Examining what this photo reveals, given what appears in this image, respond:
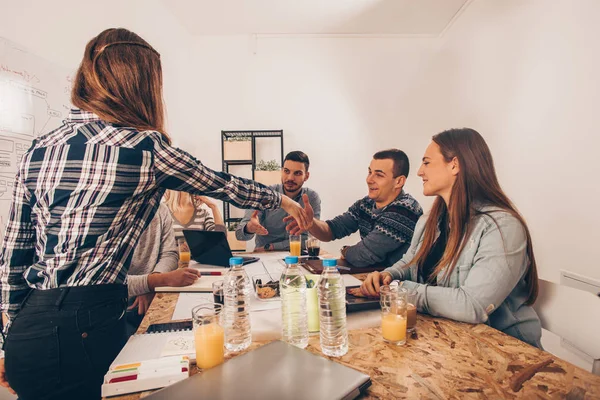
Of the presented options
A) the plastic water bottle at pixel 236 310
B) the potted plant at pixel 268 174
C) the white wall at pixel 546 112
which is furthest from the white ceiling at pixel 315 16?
the plastic water bottle at pixel 236 310

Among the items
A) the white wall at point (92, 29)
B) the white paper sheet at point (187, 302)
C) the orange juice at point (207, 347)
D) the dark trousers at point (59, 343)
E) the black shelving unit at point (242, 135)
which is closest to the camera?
the orange juice at point (207, 347)

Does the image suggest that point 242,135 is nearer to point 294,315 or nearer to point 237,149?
point 237,149

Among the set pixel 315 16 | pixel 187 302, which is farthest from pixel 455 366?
pixel 315 16

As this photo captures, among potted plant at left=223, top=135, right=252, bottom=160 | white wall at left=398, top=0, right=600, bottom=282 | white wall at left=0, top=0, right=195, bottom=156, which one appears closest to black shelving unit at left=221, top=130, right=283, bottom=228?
potted plant at left=223, top=135, right=252, bottom=160

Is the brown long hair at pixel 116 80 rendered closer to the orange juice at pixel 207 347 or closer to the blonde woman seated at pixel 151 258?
the orange juice at pixel 207 347

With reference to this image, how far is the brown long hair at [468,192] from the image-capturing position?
1.25 metres

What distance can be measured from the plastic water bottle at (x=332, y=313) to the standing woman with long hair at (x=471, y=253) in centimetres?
36

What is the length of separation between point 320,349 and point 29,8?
257 centimetres

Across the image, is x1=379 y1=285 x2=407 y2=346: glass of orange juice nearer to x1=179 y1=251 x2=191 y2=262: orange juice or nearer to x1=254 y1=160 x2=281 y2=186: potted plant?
x1=179 y1=251 x2=191 y2=262: orange juice

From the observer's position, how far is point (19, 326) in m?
0.89

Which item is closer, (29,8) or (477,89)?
(29,8)

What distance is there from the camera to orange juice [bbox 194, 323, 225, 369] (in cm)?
76

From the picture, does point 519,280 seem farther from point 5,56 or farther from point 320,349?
point 5,56

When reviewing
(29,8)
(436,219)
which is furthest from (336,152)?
(29,8)
